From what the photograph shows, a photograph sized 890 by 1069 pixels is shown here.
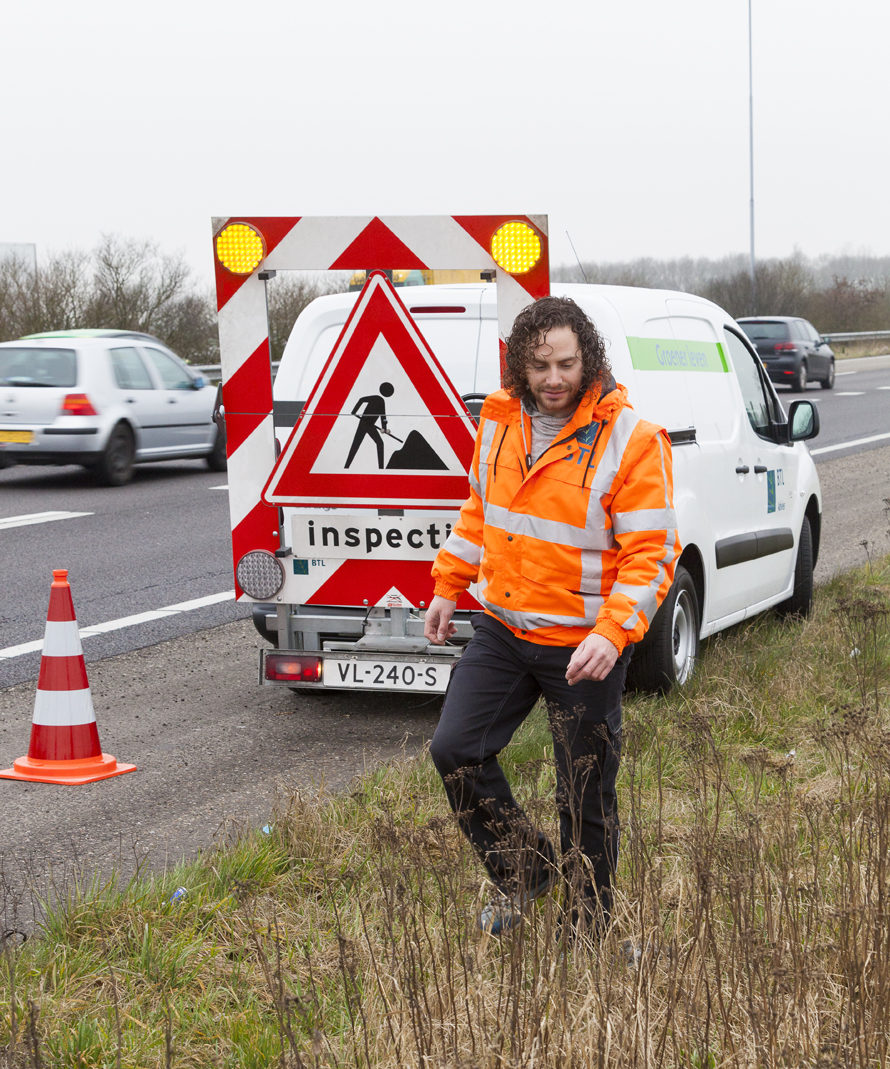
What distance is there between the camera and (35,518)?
13.0 meters

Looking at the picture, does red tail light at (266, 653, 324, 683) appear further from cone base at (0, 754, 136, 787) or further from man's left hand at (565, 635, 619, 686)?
man's left hand at (565, 635, 619, 686)

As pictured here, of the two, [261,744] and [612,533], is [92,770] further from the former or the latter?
[612,533]

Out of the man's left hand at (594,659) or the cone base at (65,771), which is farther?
the cone base at (65,771)

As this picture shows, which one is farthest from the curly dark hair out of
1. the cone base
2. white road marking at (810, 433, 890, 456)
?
white road marking at (810, 433, 890, 456)

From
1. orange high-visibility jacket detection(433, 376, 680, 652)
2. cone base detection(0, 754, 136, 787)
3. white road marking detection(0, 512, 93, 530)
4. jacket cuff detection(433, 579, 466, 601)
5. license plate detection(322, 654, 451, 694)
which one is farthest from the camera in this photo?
white road marking detection(0, 512, 93, 530)

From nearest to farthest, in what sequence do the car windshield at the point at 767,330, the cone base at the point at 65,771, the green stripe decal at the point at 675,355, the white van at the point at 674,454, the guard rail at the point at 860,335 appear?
the cone base at the point at 65,771 → the white van at the point at 674,454 → the green stripe decal at the point at 675,355 → the car windshield at the point at 767,330 → the guard rail at the point at 860,335

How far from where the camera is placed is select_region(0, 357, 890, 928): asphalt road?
4.89 metres

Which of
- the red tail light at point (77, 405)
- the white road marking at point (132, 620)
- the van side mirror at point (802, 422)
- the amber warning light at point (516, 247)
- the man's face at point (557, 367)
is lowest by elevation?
the white road marking at point (132, 620)

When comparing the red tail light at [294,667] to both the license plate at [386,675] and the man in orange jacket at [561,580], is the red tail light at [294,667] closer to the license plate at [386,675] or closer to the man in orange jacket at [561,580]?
the license plate at [386,675]

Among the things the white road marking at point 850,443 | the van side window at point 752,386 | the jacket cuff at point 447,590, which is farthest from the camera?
the white road marking at point 850,443

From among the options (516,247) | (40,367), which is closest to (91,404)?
(40,367)

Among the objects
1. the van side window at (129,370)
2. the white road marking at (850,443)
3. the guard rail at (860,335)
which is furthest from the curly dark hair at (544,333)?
the guard rail at (860,335)

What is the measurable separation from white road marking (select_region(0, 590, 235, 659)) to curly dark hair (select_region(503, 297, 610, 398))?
4665 millimetres

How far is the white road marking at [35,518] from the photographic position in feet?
41.2
